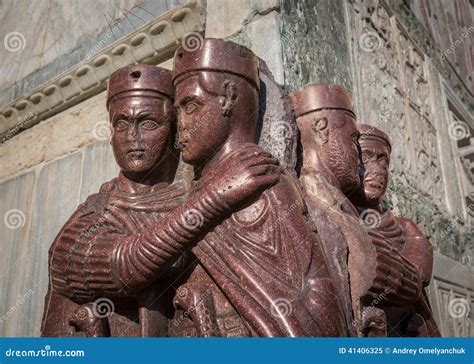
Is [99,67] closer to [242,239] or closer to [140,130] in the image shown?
[140,130]

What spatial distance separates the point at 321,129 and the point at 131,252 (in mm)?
814

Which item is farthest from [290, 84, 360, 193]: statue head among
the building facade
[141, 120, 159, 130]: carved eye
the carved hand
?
[141, 120, 159, 130]: carved eye

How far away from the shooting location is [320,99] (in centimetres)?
172

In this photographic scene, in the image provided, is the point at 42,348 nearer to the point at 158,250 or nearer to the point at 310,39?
the point at 158,250

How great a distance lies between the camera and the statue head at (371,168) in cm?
197

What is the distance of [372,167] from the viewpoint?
6.53ft

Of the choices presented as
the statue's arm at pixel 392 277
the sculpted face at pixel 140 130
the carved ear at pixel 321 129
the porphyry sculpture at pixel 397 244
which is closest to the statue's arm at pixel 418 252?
the porphyry sculpture at pixel 397 244

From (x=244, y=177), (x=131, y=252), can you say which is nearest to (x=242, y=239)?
(x=244, y=177)

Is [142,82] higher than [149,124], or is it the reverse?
[142,82]

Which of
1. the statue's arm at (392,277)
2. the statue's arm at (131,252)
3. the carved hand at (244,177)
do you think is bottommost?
the statue's arm at (392,277)

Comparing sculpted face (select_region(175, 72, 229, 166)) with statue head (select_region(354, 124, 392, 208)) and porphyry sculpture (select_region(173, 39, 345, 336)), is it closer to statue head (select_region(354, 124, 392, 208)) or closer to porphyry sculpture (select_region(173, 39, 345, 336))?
porphyry sculpture (select_region(173, 39, 345, 336))

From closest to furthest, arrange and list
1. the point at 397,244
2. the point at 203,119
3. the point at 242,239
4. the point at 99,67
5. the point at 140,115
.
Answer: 1. the point at 242,239
2. the point at 203,119
3. the point at 140,115
4. the point at 397,244
5. the point at 99,67

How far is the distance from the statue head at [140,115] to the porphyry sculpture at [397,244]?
81cm

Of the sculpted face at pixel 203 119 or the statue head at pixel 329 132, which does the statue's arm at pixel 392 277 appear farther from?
the sculpted face at pixel 203 119
